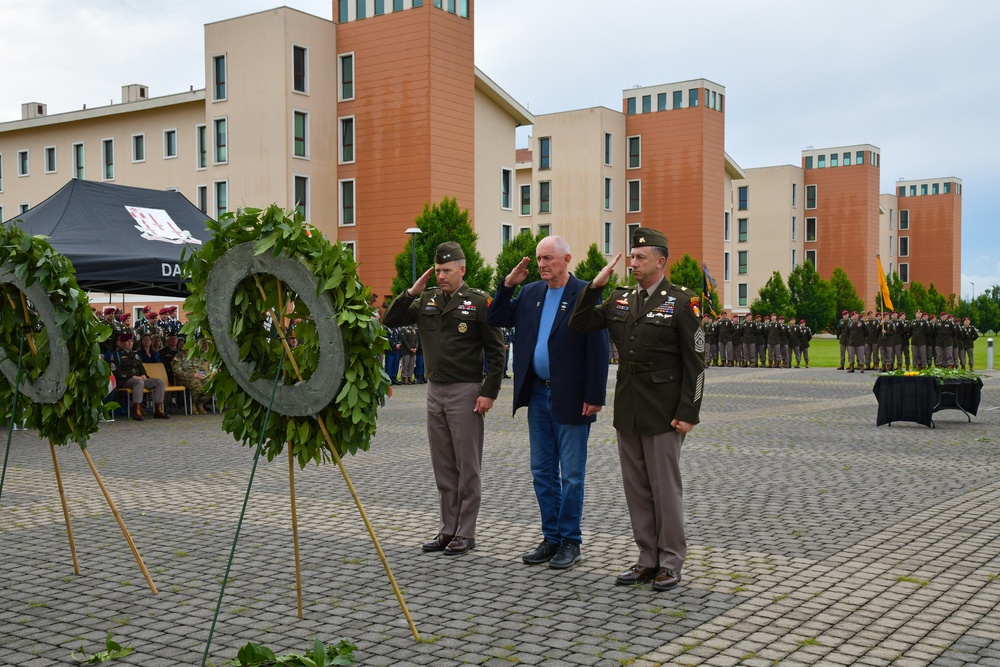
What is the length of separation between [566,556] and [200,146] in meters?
50.4

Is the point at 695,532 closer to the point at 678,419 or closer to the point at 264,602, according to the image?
the point at 678,419

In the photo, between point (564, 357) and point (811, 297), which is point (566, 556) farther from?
point (811, 297)

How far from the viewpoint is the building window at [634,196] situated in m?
72.9

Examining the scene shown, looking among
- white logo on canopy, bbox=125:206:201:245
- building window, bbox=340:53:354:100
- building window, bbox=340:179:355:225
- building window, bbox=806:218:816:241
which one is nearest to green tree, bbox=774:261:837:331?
building window, bbox=806:218:816:241

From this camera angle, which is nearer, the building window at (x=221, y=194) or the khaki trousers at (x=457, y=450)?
the khaki trousers at (x=457, y=450)

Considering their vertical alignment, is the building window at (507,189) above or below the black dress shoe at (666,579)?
above

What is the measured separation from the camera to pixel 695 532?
327 inches

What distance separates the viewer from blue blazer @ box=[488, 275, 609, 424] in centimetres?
714

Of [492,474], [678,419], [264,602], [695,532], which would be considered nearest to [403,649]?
[264,602]

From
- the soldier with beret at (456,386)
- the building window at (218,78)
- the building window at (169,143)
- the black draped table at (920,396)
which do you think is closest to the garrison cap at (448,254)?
the soldier with beret at (456,386)

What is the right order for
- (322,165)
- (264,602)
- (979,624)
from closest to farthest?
(979,624) < (264,602) < (322,165)

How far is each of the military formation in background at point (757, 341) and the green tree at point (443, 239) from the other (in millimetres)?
9673

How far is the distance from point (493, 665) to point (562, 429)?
2.37 meters

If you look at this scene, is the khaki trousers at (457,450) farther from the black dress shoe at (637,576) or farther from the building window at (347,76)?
the building window at (347,76)
